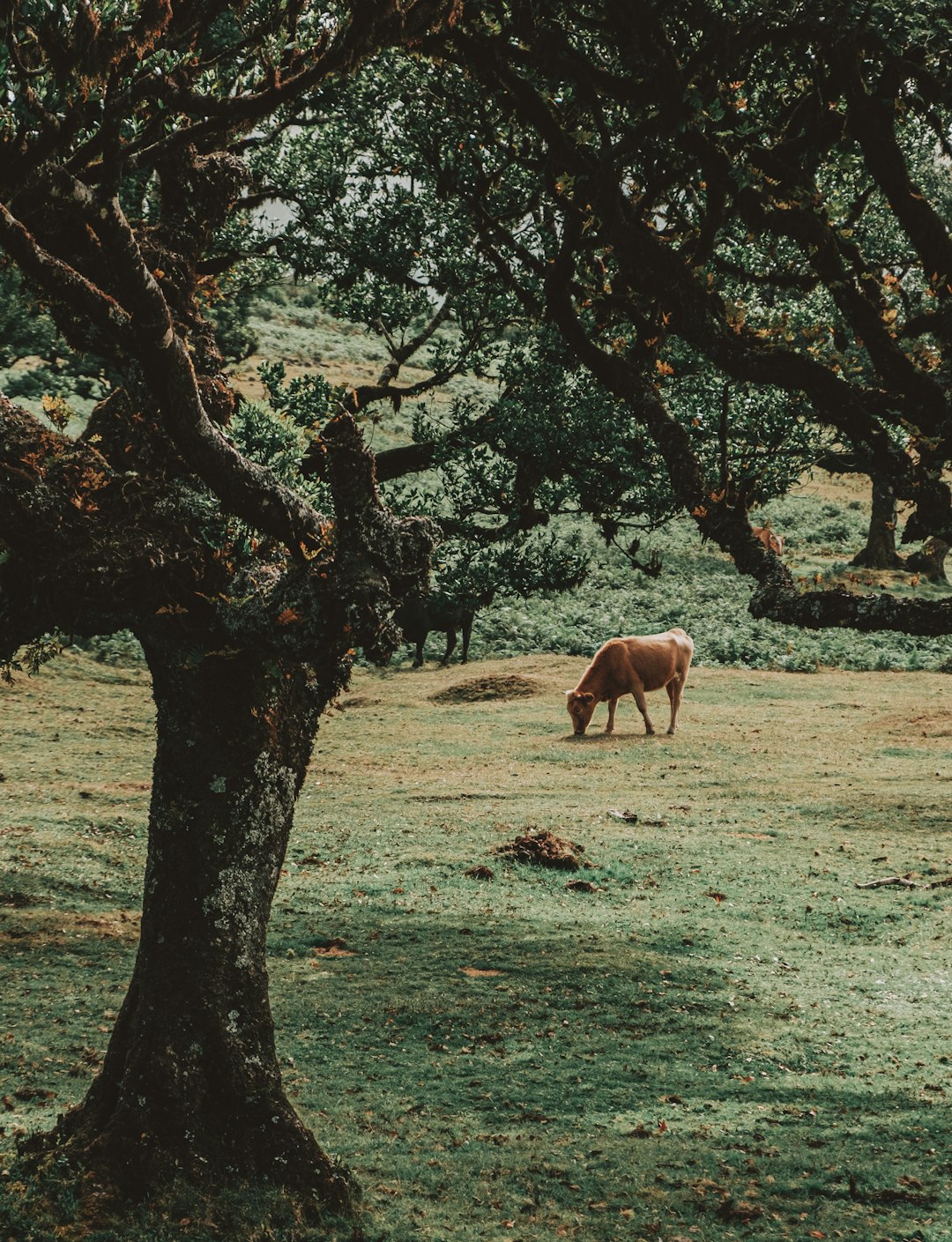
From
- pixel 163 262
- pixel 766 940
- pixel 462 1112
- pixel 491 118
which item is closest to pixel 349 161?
pixel 491 118

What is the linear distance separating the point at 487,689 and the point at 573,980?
17.5m

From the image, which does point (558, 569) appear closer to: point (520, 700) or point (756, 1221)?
point (756, 1221)

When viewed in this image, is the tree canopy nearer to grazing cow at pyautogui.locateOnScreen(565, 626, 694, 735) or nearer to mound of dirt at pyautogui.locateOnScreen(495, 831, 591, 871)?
mound of dirt at pyautogui.locateOnScreen(495, 831, 591, 871)

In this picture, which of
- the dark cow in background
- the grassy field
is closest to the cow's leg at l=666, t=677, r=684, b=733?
the grassy field

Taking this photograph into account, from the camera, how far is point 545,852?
48.1ft

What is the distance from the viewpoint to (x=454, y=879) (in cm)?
1402

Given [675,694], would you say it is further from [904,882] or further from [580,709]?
[904,882]

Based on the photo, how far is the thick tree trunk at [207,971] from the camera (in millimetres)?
6004

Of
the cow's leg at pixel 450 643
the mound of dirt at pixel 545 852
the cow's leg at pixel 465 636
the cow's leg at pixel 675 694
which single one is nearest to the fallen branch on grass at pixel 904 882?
the mound of dirt at pixel 545 852

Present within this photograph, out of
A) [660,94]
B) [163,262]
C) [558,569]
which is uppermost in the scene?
[660,94]

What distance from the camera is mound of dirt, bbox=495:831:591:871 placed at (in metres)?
14.5

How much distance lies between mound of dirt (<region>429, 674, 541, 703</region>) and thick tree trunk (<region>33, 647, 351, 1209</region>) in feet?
69.4

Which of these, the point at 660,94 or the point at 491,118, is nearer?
the point at 660,94

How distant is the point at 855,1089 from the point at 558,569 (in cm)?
681
